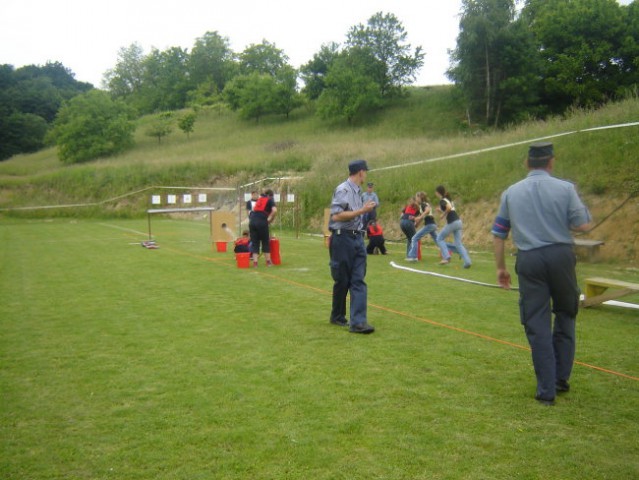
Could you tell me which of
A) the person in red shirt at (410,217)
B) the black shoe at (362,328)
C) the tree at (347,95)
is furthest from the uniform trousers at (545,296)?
the tree at (347,95)

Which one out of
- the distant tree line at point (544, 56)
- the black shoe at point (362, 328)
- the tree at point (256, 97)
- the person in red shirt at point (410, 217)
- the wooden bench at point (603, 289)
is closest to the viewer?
the black shoe at point (362, 328)

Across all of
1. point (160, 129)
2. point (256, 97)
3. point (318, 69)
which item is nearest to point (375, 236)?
point (160, 129)

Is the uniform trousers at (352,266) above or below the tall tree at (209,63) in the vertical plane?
below

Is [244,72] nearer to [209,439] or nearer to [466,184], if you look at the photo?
[466,184]

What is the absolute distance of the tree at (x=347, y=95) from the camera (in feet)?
194

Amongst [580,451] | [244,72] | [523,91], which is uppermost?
[244,72]

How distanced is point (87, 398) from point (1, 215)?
41.9 m

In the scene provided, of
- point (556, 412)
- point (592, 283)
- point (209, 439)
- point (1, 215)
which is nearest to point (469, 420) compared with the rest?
point (556, 412)

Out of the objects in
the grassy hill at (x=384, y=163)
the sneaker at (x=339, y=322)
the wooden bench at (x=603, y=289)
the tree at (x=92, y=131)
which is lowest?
the sneaker at (x=339, y=322)

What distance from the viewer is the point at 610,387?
4.87 m

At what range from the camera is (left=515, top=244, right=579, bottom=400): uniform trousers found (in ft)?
14.5

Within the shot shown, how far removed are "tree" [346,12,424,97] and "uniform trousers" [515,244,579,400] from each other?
63.2 m

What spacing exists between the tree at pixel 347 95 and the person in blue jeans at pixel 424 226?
4590 centimetres

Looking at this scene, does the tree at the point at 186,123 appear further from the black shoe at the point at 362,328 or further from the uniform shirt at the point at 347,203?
the black shoe at the point at 362,328
